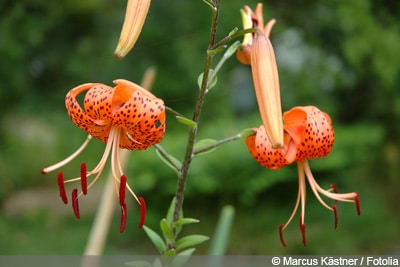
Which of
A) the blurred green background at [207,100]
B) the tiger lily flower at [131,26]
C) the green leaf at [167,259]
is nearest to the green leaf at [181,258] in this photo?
the green leaf at [167,259]

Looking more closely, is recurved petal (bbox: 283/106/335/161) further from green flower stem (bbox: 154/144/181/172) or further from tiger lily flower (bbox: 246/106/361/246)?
green flower stem (bbox: 154/144/181/172)

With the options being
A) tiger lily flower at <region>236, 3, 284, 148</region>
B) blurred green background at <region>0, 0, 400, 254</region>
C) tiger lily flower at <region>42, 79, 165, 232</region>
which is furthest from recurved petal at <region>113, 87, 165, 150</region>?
blurred green background at <region>0, 0, 400, 254</region>

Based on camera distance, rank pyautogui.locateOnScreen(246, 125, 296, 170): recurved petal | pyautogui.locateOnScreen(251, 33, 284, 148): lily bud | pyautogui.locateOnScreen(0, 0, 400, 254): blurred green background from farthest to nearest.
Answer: pyautogui.locateOnScreen(0, 0, 400, 254): blurred green background
pyautogui.locateOnScreen(246, 125, 296, 170): recurved petal
pyautogui.locateOnScreen(251, 33, 284, 148): lily bud

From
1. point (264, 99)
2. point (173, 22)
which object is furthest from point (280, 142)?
point (173, 22)

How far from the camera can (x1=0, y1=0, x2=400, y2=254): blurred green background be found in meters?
2.74

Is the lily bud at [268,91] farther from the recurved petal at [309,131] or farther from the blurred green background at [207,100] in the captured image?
the blurred green background at [207,100]

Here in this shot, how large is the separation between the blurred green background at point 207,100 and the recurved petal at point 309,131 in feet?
6.44

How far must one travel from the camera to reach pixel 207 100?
120 inches

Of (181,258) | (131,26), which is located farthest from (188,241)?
(131,26)

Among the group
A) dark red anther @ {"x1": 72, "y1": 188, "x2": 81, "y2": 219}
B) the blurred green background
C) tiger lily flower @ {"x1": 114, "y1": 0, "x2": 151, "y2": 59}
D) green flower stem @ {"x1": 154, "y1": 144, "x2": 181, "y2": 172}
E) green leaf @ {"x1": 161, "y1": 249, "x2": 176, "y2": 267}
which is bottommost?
green leaf @ {"x1": 161, "y1": 249, "x2": 176, "y2": 267}

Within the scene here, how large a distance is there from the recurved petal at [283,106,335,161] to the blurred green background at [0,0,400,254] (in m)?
1.96

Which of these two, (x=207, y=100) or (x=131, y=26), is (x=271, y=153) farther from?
(x=207, y=100)

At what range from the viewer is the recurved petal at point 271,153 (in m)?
0.76

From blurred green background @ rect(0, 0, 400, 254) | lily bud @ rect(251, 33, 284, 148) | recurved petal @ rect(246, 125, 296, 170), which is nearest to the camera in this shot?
lily bud @ rect(251, 33, 284, 148)
